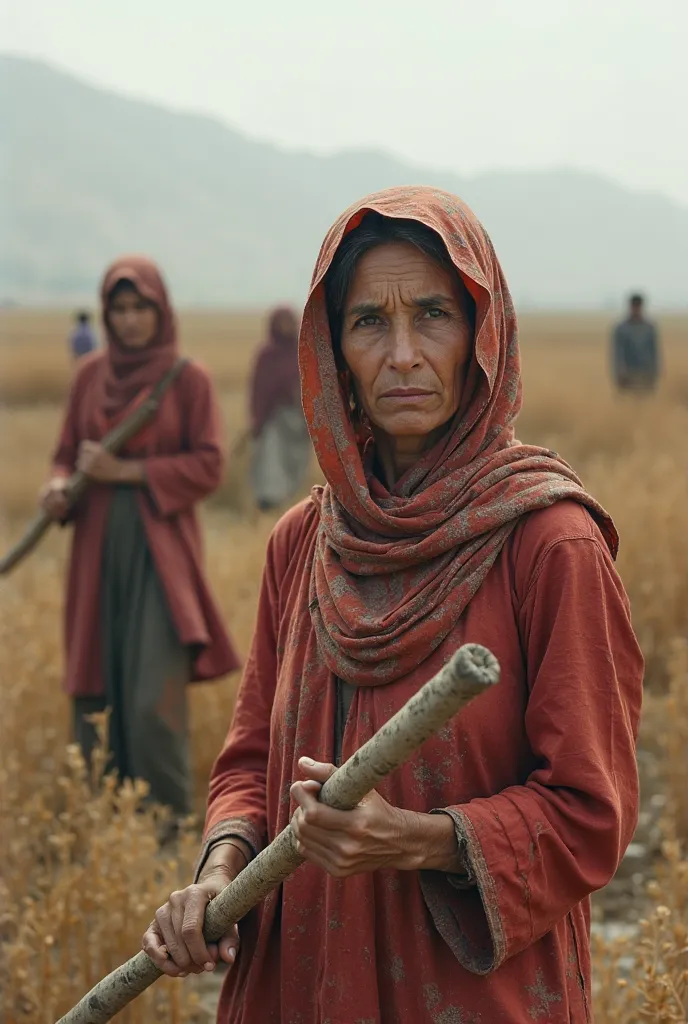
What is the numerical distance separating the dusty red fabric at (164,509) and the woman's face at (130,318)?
13 cm

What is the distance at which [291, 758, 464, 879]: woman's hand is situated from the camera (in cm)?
159

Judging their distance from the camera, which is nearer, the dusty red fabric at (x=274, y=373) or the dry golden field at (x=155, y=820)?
the dry golden field at (x=155, y=820)

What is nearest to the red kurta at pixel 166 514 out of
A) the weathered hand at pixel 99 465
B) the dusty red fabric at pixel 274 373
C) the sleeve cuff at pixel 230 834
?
the weathered hand at pixel 99 465

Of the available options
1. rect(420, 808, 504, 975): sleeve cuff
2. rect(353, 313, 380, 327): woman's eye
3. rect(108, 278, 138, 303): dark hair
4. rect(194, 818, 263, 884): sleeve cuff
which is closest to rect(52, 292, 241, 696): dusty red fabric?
rect(108, 278, 138, 303): dark hair

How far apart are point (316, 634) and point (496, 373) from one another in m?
0.47

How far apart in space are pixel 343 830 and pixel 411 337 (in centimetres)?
72

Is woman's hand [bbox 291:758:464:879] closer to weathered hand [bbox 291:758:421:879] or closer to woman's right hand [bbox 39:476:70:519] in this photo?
weathered hand [bbox 291:758:421:879]

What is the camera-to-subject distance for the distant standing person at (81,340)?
1522 cm

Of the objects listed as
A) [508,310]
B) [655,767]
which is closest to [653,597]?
[655,767]

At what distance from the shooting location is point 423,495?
6.12 ft

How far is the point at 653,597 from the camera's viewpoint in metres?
6.60

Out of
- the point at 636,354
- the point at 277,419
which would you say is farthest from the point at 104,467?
the point at 636,354

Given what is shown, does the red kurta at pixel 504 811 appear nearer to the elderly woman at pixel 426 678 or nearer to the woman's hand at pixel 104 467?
the elderly woman at pixel 426 678

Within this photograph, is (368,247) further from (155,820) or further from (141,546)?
(155,820)
